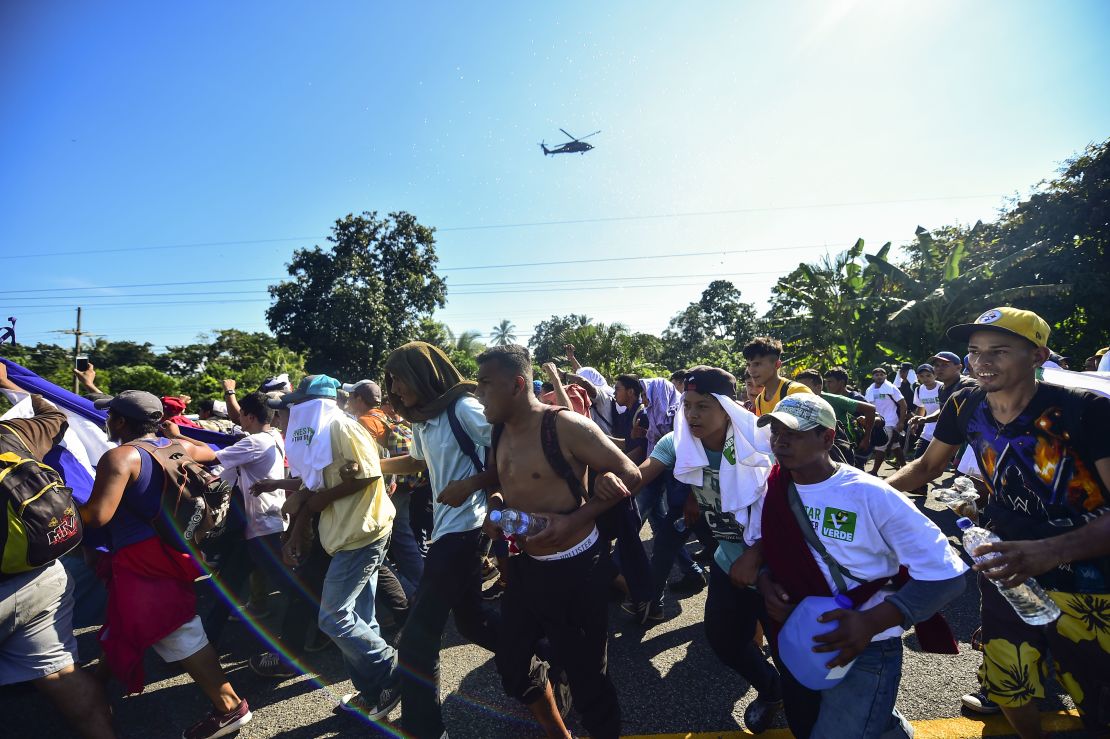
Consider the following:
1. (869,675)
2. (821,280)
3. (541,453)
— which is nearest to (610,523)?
(541,453)

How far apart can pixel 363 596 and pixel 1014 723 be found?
345 cm

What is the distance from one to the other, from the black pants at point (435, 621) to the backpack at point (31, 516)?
5.78ft

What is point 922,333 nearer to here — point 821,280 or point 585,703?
point 821,280

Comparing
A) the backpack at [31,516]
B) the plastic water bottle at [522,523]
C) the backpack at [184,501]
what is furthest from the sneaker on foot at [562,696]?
the backpack at [31,516]

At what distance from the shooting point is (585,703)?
96.7 inches

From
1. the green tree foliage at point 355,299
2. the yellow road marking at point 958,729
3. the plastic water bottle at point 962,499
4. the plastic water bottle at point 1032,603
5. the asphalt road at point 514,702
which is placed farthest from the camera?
the green tree foliage at point 355,299

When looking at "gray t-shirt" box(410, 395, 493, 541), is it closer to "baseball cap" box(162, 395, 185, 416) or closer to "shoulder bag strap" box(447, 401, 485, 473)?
→ "shoulder bag strap" box(447, 401, 485, 473)

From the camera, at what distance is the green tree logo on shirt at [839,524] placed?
2.00 meters

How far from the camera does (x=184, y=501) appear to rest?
3.20 meters

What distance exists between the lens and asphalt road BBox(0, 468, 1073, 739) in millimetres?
2963

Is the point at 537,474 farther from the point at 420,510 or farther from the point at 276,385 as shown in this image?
the point at 276,385

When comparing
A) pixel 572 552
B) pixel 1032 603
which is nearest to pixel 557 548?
pixel 572 552

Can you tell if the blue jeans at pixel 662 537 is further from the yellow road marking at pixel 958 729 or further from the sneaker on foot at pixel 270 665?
the sneaker on foot at pixel 270 665

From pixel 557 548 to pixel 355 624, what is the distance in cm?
150
